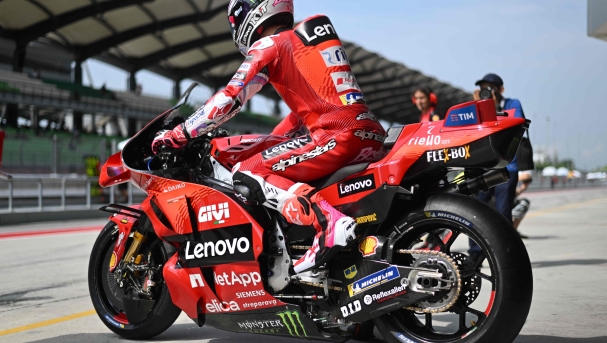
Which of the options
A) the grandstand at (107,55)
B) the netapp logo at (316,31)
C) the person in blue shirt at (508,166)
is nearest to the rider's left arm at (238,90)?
the netapp logo at (316,31)

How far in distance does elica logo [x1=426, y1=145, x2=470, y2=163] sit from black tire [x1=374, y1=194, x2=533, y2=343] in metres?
0.19

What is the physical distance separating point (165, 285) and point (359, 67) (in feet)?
156

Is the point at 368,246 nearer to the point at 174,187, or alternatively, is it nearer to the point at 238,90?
the point at 238,90

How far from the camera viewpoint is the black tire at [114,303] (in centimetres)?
428

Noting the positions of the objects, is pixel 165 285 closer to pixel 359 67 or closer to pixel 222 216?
pixel 222 216

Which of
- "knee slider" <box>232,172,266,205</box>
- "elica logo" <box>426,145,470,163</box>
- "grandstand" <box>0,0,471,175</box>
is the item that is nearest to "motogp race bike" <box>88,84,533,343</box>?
"elica logo" <box>426,145,470,163</box>

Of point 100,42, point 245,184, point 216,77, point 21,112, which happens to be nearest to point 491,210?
point 245,184

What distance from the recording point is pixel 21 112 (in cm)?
3831

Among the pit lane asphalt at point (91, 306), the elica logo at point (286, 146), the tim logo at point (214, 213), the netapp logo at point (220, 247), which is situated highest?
the elica logo at point (286, 146)

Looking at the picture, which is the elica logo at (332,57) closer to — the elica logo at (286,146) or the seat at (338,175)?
the elica logo at (286,146)

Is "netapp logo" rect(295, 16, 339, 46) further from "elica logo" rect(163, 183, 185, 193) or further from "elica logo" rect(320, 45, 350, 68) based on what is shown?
"elica logo" rect(163, 183, 185, 193)

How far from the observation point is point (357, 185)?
3.50 m

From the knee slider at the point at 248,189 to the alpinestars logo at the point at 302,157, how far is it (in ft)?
0.50

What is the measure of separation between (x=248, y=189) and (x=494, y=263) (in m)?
1.39
